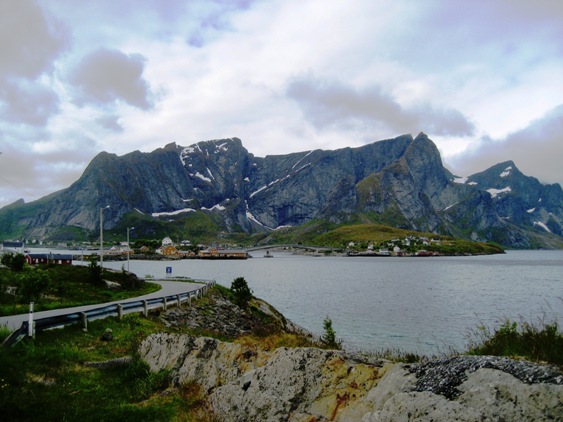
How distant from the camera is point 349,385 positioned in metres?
9.02

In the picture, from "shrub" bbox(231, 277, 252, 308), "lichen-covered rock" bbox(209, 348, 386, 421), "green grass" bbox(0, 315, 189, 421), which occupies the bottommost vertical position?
"shrub" bbox(231, 277, 252, 308)

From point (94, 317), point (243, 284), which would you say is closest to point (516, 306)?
point (243, 284)

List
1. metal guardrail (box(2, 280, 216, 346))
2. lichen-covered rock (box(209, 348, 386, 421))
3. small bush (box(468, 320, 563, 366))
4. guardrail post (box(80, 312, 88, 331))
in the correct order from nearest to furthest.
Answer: lichen-covered rock (box(209, 348, 386, 421)) < small bush (box(468, 320, 563, 366)) < metal guardrail (box(2, 280, 216, 346)) < guardrail post (box(80, 312, 88, 331))

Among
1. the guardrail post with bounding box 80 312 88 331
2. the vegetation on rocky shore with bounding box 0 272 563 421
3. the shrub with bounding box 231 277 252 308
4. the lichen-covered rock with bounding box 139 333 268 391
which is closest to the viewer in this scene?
the vegetation on rocky shore with bounding box 0 272 563 421

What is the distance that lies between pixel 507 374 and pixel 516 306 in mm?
60452

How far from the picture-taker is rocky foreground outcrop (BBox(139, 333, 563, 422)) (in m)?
6.07

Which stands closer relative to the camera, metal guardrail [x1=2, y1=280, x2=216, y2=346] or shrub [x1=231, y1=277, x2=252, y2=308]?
metal guardrail [x1=2, y1=280, x2=216, y2=346]

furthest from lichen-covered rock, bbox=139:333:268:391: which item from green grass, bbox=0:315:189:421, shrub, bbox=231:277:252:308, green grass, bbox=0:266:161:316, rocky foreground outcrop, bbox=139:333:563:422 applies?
shrub, bbox=231:277:252:308

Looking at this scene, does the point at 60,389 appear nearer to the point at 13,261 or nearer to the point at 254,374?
the point at 254,374

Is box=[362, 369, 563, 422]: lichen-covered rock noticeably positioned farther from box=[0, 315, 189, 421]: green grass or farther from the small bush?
box=[0, 315, 189, 421]: green grass

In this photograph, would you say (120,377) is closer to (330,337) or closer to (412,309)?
(330,337)

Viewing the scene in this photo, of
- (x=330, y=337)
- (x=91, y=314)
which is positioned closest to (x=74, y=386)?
(x=91, y=314)

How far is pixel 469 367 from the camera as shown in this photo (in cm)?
684

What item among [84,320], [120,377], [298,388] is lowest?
[120,377]
